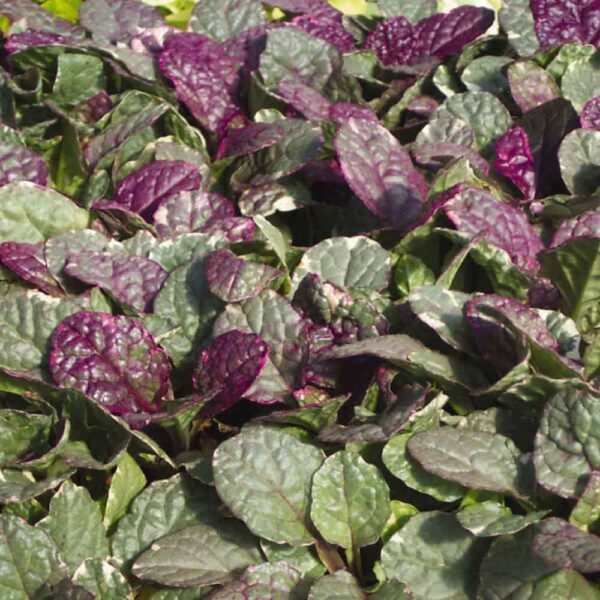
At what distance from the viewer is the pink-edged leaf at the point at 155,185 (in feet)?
6.81

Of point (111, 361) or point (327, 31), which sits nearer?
point (111, 361)

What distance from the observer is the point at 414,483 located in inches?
60.9

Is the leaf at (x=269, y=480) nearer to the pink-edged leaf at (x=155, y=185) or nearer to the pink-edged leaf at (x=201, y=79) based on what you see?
the pink-edged leaf at (x=155, y=185)

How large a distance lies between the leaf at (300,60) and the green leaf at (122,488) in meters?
1.04

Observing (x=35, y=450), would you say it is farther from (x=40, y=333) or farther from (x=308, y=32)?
(x=308, y=32)

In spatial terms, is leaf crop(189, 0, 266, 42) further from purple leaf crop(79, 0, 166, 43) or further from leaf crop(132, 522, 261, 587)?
leaf crop(132, 522, 261, 587)

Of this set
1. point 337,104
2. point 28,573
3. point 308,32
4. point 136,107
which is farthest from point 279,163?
point 28,573

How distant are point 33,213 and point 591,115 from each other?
116cm

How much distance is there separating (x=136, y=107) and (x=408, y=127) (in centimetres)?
60

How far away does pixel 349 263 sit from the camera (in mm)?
1880

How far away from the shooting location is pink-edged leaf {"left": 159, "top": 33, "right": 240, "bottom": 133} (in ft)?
7.63

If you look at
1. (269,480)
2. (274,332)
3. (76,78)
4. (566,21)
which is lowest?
(269,480)

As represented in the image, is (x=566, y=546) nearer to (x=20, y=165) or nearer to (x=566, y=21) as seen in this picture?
(x=20, y=165)

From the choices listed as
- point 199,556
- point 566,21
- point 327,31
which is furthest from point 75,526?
point 566,21
